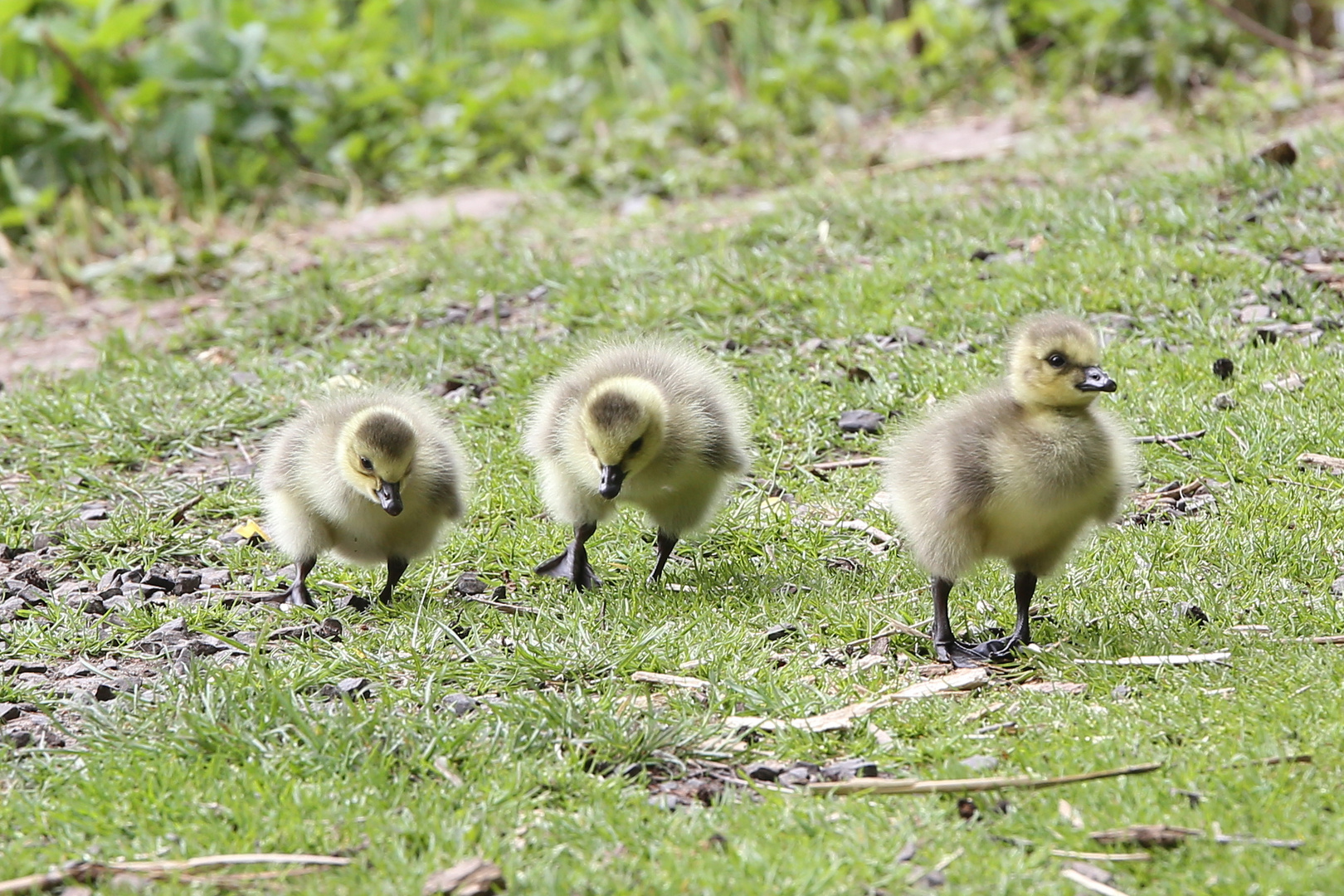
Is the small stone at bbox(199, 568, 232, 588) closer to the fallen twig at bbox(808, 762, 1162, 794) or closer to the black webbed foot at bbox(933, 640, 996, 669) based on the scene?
the black webbed foot at bbox(933, 640, 996, 669)

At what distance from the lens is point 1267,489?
19.6 ft

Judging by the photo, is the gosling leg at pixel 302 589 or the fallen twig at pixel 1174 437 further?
the fallen twig at pixel 1174 437

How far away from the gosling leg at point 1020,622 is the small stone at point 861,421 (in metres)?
2.15

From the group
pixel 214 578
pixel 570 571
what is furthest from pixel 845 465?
pixel 214 578

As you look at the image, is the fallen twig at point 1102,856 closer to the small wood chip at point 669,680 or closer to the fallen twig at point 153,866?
the small wood chip at point 669,680

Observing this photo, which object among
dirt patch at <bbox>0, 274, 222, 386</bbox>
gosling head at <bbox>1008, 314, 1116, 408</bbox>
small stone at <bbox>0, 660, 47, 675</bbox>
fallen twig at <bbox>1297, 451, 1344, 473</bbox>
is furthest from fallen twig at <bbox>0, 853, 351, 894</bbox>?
dirt patch at <bbox>0, 274, 222, 386</bbox>

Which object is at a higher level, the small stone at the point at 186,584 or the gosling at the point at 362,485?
the gosling at the point at 362,485

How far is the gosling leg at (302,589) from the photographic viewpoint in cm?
564

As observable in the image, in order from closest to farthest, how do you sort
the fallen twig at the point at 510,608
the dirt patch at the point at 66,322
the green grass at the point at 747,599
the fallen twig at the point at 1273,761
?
the green grass at the point at 747,599
the fallen twig at the point at 1273,761
the fallen twig at the point at 510,608
the dirt patch at the point at 66,322

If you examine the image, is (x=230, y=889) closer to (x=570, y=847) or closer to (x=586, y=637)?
(x=570, y=847)

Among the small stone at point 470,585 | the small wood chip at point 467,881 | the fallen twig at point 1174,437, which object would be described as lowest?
the fallen twig at point 1174,437

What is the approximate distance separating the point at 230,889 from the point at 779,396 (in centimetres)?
420

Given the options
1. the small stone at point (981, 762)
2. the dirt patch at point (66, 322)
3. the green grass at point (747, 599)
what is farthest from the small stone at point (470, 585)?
the dirt patch at point (66, 322)

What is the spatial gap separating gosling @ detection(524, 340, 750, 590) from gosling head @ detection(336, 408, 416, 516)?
0.54 m
